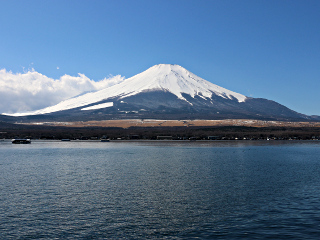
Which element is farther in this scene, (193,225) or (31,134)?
(31,134)

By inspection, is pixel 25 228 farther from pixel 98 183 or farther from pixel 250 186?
pixel 250 186

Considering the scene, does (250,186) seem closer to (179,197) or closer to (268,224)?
(179,197)

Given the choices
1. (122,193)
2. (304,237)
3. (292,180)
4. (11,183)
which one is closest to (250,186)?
(292,180)

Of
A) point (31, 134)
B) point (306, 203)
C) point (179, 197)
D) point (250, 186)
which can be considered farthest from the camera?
point (31, 134)

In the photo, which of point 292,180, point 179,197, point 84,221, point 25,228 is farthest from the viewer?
point 292,180

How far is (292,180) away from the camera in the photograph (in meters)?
41.5

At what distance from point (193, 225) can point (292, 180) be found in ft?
75.7

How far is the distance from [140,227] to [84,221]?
4432 mm

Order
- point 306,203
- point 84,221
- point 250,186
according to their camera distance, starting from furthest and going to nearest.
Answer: point 250,186 → point 306,203 → point 84,221

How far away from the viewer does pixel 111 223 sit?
23922 mm

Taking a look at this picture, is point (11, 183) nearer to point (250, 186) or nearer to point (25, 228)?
point (25, 228)

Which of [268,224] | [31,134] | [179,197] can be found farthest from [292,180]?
[31,134]

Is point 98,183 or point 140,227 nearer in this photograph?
point 140,227

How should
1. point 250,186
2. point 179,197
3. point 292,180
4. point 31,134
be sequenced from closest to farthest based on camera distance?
point 179,197 → point 250,186 → point 292,180 → point 31,134
